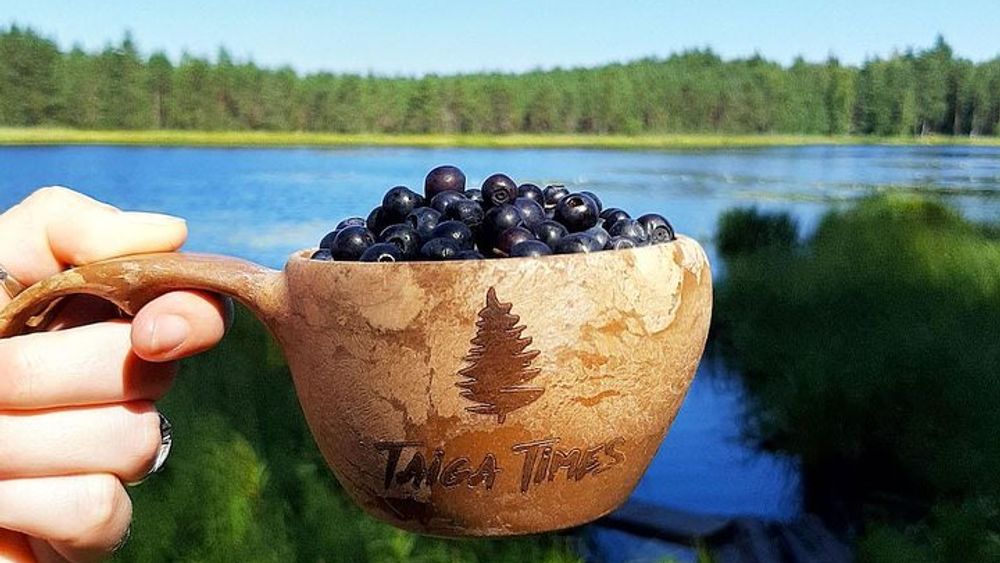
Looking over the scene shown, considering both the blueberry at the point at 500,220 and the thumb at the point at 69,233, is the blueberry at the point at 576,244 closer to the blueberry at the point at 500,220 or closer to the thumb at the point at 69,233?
the blueberry at the point at 500,220

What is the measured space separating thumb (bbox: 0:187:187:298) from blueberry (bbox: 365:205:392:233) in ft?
0.36

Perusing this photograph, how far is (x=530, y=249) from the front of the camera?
45 centimetres

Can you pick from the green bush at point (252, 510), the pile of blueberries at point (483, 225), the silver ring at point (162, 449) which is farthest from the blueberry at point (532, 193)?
the green bush at point (252, 510)

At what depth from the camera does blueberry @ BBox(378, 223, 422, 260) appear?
18.4 inches

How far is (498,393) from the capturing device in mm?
455

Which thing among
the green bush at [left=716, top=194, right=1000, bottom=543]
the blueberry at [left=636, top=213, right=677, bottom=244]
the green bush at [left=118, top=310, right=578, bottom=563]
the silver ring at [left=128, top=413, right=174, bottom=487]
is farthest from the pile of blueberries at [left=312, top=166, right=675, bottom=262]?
the green bush at [left=716, top=194, right=1000, bottom=543]

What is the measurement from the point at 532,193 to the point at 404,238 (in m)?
0.08

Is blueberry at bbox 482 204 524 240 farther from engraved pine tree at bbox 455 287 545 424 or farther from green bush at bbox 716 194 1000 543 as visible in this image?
green bush at bbox 716 194 1000 543

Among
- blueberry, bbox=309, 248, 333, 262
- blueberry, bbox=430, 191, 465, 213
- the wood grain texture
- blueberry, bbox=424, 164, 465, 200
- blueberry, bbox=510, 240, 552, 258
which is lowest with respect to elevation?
the wood grain texture

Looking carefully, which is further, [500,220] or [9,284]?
[9,284]

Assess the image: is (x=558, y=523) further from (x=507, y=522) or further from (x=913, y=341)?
(x=913, y=341)

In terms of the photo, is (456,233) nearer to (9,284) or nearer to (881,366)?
(9,284)

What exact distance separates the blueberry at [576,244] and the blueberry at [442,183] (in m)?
0.08

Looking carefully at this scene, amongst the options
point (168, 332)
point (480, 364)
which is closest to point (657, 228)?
point (480, 364)
